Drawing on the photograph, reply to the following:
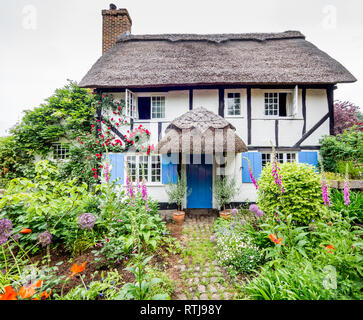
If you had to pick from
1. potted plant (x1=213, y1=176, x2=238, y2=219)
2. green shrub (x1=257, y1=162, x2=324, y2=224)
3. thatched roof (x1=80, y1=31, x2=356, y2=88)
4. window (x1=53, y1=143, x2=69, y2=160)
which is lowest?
potted plant (x1=213, y1=176, x2=238, y2=219)

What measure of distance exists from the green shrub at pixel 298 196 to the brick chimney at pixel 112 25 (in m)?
9.89

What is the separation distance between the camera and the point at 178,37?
25.7ft

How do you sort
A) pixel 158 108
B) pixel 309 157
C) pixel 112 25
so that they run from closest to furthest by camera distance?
pixel 309 157
pixel 158 108
pixel 112 25

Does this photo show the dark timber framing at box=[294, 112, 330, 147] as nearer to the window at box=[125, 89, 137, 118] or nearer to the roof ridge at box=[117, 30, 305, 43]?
the roof ridge at box=[117, 30, 305, 43]

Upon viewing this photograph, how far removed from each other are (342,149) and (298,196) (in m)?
4.16

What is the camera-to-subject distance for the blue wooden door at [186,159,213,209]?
20.5 feet

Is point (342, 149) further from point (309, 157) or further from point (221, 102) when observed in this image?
point (221, 102)

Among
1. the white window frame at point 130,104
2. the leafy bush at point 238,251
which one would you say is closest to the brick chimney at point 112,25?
the white window frame at point 130,104

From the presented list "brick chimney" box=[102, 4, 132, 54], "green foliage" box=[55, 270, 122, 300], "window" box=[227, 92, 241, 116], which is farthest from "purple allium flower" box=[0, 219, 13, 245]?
"brick chimney" box=[102, 4, 132, 54]

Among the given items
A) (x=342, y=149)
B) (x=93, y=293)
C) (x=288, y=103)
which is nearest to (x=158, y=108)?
(x=288, y=103)

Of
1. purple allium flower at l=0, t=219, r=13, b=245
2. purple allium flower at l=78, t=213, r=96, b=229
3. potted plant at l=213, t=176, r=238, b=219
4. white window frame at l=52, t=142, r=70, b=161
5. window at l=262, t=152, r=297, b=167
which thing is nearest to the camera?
purple allium flower at l=0, t=219, r=13, b=245

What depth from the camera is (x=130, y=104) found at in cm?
625

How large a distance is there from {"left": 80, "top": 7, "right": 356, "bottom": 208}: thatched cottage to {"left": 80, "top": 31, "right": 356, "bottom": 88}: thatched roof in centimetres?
4
